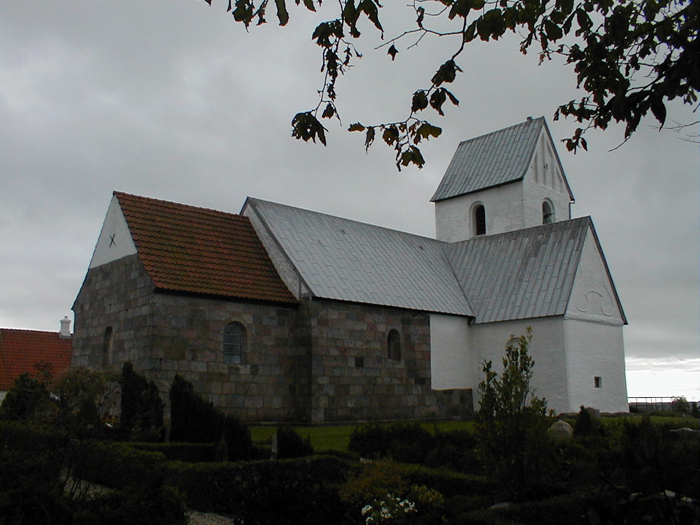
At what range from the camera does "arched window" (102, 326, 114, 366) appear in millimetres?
13008

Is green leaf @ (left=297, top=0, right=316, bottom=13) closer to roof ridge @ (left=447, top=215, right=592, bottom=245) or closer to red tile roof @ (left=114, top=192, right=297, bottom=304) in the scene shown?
red tile roof @ (left=114, top=192, right=297, bottom=304)

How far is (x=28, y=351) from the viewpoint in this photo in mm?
23484

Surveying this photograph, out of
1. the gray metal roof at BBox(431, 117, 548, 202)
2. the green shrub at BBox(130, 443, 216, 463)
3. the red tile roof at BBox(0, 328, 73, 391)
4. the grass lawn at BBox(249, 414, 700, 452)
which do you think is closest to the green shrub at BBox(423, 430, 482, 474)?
the grass lawn at BBox(249, 414, 700, 452)

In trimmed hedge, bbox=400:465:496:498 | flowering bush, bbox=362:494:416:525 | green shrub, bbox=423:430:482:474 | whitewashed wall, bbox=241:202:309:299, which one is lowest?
flowering bush, bbox=362:494:416:525

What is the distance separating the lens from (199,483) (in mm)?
6605

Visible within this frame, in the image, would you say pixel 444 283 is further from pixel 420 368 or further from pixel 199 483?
pixel 199 483

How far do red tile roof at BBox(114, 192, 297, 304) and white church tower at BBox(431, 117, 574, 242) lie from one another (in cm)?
834

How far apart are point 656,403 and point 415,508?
1803cm

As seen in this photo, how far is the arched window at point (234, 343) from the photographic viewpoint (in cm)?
1263

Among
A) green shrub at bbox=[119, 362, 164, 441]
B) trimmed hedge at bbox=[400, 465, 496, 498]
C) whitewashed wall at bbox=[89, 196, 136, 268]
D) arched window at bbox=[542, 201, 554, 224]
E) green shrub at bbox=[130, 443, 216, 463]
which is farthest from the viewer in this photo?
arched window at bbox=[542, 201, 554, 224]

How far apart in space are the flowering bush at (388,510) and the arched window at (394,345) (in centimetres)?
938

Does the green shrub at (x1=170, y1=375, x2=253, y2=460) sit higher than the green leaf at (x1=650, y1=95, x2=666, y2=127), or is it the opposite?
the green leaf at (x1=650, y1=95, x2=666, y2=127)

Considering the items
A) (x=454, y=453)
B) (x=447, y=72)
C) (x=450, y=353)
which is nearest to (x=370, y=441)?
(x=454, y=453)

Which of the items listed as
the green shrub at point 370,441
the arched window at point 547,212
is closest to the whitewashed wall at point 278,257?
the green shrub at point 370,441
